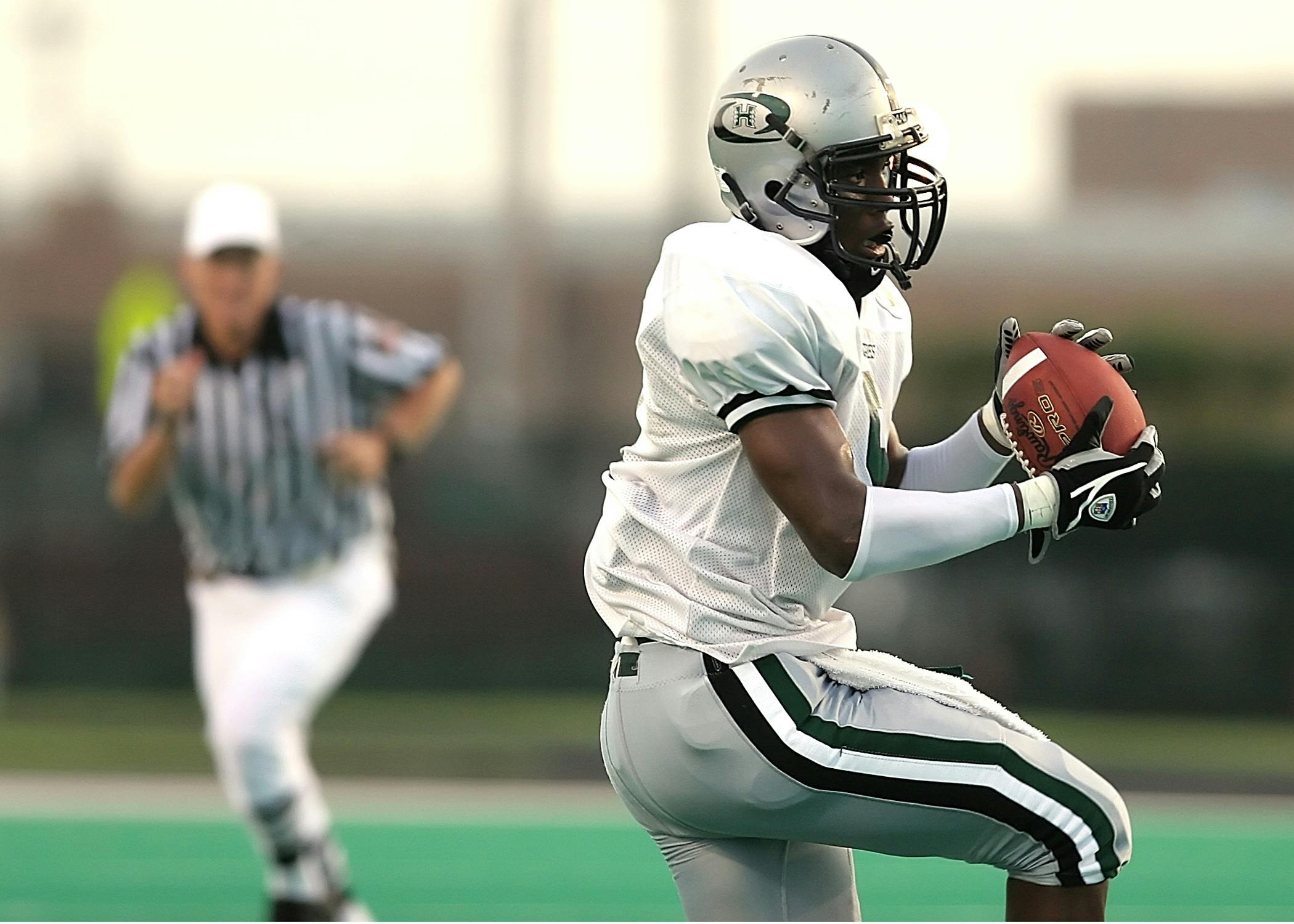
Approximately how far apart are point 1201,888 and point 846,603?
171 inches

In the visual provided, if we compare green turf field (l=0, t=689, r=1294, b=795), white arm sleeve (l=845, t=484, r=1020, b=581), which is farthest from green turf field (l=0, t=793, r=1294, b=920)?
white arm sleeve (l=845, t=484, r=1020, b=581)

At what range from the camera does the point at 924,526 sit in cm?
276

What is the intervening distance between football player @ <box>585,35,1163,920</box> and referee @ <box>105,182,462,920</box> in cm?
239

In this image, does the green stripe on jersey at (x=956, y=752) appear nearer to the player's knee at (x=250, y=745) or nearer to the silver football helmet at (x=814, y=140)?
the silver football helmet at (x=814, y=140)

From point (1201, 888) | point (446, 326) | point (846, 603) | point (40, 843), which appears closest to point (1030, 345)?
point (1201, 888)

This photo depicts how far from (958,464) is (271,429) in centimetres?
279

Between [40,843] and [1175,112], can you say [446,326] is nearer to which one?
[1175,112]

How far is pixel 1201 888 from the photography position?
617cm

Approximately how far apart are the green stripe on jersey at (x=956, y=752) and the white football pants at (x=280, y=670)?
2657mm

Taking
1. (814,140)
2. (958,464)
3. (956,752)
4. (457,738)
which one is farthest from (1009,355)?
(457,738)

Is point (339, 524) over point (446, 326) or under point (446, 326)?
over

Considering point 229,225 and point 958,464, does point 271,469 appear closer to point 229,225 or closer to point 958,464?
point 229,225

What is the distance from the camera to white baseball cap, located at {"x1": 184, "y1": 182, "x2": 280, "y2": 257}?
559cm

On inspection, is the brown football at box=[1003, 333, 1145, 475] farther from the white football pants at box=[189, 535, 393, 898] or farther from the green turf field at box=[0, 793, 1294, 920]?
the green turf field at box=[0, 793, 1294, 920]
